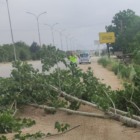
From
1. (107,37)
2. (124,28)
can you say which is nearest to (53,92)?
(124,28)

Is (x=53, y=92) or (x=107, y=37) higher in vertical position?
(x=107, y=37)

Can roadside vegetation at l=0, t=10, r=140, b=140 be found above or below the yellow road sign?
below

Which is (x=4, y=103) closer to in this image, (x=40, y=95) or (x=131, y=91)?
(x=40, y=95)

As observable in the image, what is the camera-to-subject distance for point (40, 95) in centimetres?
709

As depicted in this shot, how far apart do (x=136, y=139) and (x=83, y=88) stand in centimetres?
264

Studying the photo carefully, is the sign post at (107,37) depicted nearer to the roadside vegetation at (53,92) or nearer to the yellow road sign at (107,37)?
the yellow road sign at (107,37)

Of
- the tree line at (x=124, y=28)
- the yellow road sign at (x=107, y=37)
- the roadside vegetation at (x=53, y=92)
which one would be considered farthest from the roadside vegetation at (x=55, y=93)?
the yellow road sign at (x=107, y=37)

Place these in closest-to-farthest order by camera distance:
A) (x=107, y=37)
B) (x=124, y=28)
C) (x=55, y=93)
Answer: (x=55, y=93) → (x=124, y=28) → (x=107, y=37)

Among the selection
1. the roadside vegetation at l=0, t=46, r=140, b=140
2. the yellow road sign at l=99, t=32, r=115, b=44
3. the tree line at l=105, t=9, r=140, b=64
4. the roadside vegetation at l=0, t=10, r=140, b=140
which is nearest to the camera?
the roadside vegetation at l=0, t=10, r=140, b=140

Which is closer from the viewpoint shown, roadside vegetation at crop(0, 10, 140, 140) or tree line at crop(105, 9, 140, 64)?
roadside vegetation at crop(0, 10, 140, 140)

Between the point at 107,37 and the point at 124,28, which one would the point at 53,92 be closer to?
the point at 124,28

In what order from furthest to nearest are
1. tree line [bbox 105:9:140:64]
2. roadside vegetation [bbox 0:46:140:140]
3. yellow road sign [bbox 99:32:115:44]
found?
yellow road sign [bbox 99:32:115:44]
tree line [bbox 105:9:140:64]
roadside vegetation [bbox 0:46:140:140]

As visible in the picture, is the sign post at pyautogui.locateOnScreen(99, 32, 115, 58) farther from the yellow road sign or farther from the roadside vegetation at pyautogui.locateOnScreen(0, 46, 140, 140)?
the roadside vegetation at pyautogui.locateOnScreen(0, 46, 140, 140)

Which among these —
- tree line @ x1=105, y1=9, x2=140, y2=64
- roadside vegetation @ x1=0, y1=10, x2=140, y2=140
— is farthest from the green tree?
roadside vegetation @ x1=0, y1=10, x2=140, y2=140
